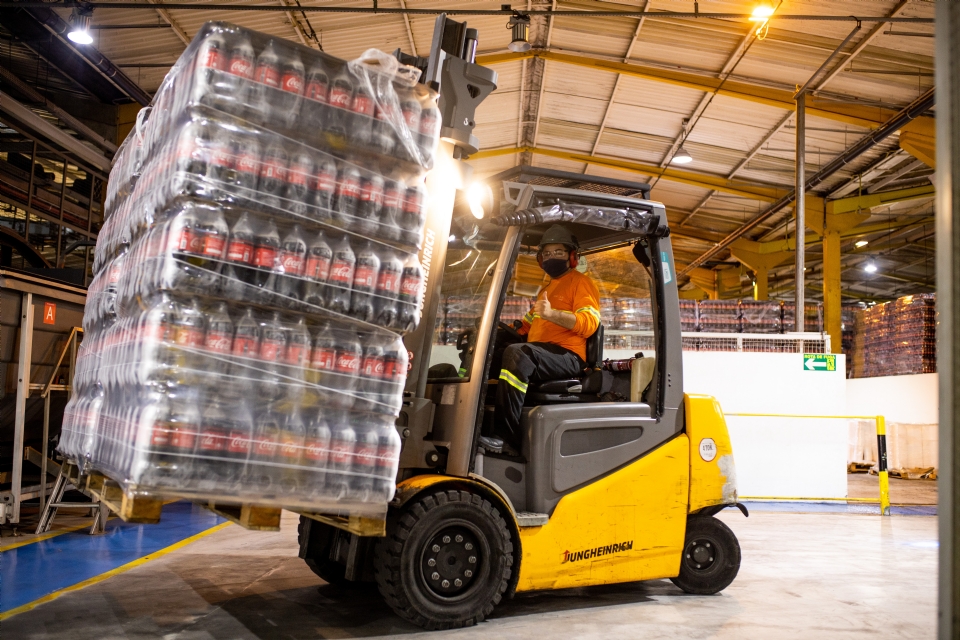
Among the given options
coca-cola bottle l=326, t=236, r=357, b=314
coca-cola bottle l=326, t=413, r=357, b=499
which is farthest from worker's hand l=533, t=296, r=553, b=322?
coca-cola bottle l=326, t=413, r=357, b=499

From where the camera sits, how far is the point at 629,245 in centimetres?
565

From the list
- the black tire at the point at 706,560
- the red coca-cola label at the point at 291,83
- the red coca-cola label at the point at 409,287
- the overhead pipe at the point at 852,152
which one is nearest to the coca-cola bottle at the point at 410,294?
the red coca-cola label at the point at 409,287

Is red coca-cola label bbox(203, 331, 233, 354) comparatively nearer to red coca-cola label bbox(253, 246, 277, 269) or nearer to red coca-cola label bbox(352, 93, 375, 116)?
red coca-cola label bbox(253, 246, 277, 269)

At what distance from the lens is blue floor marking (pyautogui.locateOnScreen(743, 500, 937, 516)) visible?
1086 centimetres

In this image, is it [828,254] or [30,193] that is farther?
[828,254]

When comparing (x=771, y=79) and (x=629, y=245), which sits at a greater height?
(x=771, y=79)

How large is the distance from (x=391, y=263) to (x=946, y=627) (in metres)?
2.59

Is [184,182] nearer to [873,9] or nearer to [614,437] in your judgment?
[614,437]

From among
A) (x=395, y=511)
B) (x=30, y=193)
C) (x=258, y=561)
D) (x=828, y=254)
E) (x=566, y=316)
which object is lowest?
(x=258, y=561)

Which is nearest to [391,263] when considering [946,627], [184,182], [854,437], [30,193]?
[184,182]

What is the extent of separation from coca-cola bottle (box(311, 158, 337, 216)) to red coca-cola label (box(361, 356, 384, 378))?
2.23 feet

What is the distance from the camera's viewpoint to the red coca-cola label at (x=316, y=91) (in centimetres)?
360

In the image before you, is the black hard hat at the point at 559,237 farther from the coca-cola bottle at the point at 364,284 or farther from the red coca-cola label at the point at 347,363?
the red coca-cola label at the point at 347,363

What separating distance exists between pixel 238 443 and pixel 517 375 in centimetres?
191
